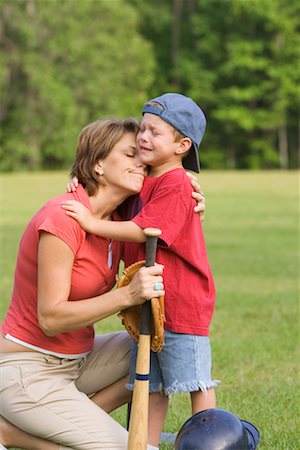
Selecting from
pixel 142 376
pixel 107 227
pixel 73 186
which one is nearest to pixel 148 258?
pixel 107 227

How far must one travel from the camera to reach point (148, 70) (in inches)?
2207

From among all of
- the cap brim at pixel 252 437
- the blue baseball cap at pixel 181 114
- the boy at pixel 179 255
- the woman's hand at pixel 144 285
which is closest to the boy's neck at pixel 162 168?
the boy at pixel 179 255

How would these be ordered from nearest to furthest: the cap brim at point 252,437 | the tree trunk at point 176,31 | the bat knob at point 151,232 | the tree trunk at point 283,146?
the bat knob at point 151,232, the cap brim at point 252,437, the tree trunk at point 283,146, the tree trunk at point 176,31

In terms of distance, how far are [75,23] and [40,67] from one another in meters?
3.53

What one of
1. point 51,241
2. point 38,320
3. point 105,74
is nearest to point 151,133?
point 51,241

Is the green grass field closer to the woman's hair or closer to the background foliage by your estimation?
the woman's hair

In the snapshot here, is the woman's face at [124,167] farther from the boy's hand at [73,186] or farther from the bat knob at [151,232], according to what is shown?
the bat knob at [151,232]

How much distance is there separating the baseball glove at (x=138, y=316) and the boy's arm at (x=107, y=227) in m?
0.14

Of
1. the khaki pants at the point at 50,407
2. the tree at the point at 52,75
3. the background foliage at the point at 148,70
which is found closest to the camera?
the khaki pants at the point at 50,407

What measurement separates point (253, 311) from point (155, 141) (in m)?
5.52

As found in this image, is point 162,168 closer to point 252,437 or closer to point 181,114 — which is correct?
point 181,114

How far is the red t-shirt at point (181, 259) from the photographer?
14.5 ft

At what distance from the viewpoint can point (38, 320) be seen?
4.32m

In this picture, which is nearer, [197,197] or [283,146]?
[197,197]
